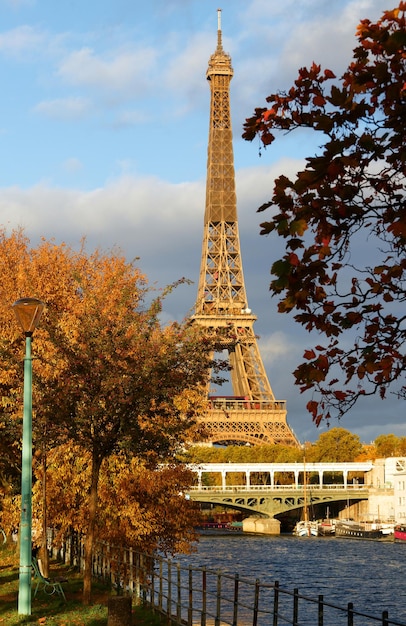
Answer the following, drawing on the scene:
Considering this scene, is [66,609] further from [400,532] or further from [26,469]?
[400,532]

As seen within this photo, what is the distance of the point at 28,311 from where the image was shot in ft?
63.2

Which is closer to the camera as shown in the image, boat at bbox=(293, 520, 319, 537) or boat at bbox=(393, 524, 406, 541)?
boat at bbox=(393, 524, 406, 541)

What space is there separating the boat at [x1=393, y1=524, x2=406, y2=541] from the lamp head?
8772 cm

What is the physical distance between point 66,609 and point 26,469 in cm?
580

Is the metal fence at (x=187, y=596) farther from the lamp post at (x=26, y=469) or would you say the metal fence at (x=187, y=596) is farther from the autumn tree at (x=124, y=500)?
the lamp post at (x=26, y=469)

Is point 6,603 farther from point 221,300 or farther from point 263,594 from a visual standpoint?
point 221,300

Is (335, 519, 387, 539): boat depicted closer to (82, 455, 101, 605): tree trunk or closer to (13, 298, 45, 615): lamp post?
(82, 455, 101, 605): tree trunk

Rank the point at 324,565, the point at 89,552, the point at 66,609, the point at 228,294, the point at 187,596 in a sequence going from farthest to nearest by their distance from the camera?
the point at 228,294 < the point at 324,565 < the point at 187,596 < the point at 89,552 < the point at 66,609

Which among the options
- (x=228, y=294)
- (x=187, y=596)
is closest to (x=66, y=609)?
(x=187, y=596)

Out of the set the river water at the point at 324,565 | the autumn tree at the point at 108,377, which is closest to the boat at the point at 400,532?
the river water at the point at 324,565

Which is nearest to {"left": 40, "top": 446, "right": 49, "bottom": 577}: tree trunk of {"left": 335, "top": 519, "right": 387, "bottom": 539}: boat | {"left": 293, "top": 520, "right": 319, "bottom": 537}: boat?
{"left": 335, "top": 519, "right": 387, "bottom": 539}: boat

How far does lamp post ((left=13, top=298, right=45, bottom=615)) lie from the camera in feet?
60.6

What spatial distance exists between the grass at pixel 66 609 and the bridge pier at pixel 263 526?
9018 cm

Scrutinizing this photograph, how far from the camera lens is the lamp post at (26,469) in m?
18.5
